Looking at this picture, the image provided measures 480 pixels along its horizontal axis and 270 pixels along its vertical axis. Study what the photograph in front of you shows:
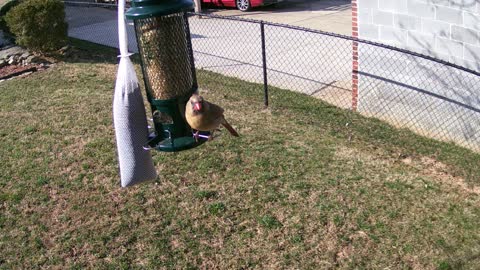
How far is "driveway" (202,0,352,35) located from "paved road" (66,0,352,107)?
99cm

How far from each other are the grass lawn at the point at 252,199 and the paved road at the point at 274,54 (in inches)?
57.7

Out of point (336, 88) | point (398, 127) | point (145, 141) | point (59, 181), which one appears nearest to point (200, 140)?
point (145, 141)

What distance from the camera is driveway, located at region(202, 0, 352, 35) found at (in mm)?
13227

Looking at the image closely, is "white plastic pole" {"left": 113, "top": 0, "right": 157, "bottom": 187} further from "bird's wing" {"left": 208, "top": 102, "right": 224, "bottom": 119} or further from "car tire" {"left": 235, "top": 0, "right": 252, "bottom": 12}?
"car tire" {"left": 235, "top": 0, "right": 252, "bottom": 12}

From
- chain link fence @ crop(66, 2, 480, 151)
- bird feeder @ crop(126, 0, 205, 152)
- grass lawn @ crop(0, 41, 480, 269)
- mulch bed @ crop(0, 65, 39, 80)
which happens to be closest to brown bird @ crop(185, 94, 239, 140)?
bird feeder @ crop(126, 0, 205, 152)

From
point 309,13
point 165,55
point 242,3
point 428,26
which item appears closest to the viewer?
point 165,55

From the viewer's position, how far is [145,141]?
12.7 feet

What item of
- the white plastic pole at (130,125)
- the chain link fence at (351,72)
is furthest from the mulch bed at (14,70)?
the white plastic pole at (130,125)

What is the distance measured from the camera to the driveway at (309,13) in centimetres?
1323

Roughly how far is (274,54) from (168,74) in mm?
7408

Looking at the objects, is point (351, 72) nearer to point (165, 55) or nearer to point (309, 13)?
point (309, 13)

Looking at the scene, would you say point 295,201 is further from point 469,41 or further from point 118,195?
point 469,41

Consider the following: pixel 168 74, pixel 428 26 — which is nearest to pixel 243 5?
pixel 428 26

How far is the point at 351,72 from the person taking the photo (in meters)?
9.57
